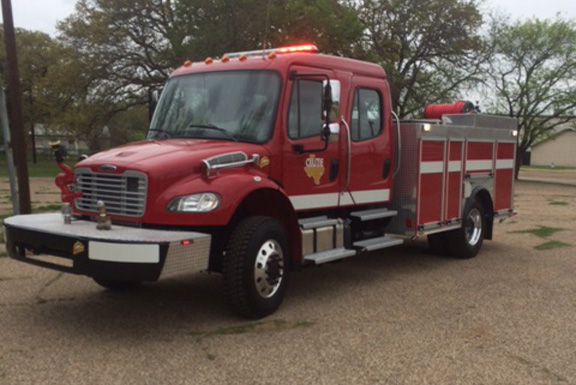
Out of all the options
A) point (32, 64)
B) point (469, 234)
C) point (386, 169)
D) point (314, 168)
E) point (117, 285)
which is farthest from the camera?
point (32, 64)

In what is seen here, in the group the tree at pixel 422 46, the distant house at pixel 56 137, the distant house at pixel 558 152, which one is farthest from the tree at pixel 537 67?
the distant house at pixel 558 152

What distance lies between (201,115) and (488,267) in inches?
182

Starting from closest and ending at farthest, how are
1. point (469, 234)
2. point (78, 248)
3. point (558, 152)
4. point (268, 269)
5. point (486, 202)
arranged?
1. point (78, 248)
2. point (268, 269)
3. point (469, 234)
4. point (486, 202)
5. point (558, 152)

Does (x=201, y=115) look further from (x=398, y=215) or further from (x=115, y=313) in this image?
(x=398, y=215)

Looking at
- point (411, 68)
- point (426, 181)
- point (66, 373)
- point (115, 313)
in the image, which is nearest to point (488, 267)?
point (426, 181)

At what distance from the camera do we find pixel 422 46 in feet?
98.4

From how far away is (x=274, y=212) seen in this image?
5.84 metres

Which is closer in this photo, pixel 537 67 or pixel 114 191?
pixel 114 191

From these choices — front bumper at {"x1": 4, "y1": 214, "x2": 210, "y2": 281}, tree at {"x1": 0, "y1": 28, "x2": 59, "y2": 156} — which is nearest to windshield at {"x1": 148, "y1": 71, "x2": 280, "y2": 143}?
front bumper at {"x1": 4, "y1": 214, "x2": 210, "y2": 281}

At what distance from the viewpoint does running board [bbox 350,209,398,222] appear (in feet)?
22.3

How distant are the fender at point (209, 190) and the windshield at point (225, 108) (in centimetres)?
68

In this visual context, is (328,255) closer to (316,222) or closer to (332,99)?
(316,222)

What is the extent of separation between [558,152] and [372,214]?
2833 inches

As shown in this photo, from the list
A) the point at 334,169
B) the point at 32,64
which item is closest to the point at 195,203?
the point at 334,169
